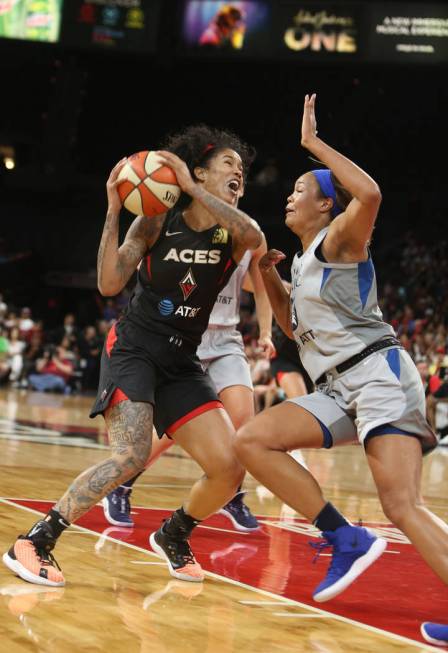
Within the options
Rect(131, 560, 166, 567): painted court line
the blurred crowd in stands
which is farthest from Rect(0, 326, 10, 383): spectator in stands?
Rect(131, 560, 166, 567): painted court line

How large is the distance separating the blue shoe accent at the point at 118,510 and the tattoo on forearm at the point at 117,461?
154cm

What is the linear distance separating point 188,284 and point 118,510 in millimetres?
1910

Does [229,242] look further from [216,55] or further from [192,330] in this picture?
[216,55]

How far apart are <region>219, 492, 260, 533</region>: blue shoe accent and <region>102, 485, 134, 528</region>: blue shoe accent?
26.4 inches

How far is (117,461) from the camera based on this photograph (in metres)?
4.27

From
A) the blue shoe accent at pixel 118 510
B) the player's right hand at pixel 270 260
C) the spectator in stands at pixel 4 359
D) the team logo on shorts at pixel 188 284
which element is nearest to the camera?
the team logo on shorts at pixel 188 284

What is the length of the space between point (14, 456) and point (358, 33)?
17.1 meters

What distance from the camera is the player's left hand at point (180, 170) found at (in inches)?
169

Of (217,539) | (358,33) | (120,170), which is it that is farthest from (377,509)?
(358,33)

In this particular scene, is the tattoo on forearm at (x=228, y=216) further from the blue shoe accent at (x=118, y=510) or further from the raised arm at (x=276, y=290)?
the blue shoe accent at (x=118, y=510)

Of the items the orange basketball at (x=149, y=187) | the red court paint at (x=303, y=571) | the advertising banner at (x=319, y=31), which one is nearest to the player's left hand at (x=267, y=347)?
the red court paint at (x=303, y=571)

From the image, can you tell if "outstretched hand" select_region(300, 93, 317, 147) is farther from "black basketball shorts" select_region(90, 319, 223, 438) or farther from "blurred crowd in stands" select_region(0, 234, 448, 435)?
"blurred crowd in stands" select_region(0, 234, 448, 435)

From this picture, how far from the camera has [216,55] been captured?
79.0 feet

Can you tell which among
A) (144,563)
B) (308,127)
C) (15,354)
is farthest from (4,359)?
(308,127)
